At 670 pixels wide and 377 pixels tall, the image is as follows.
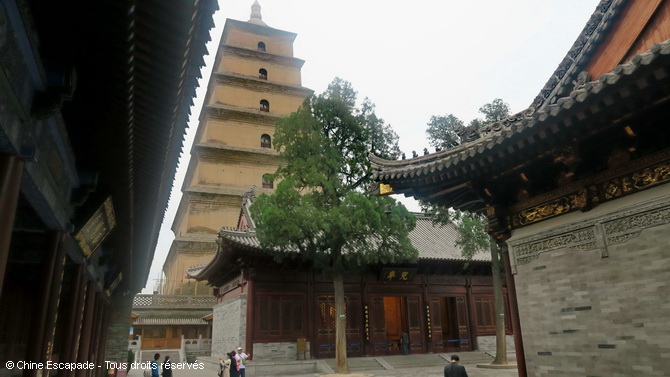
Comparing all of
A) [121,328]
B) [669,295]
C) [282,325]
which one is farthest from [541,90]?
[121,328]

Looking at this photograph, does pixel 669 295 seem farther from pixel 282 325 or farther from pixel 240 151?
pixel 240 151

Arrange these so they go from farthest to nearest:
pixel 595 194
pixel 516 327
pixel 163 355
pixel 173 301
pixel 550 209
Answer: pixel 173 301 < pixel 163 355 < pixel 516 327 < pixel 550 209 < pixel 595 194

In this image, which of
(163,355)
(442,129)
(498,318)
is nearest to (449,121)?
(442,129)

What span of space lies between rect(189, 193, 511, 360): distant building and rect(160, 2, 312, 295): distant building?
8.02 meters

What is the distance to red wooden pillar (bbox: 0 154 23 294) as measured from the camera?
3.38 meters

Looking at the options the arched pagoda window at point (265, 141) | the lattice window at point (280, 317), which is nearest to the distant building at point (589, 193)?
the lattice window at point (280, 317)

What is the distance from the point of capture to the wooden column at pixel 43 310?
5.31 meters

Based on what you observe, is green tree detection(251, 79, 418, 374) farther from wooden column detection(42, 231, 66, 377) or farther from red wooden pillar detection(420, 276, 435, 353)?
wooden column detection(42, 231, 66, 377)

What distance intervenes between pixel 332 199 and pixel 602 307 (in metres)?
10.6

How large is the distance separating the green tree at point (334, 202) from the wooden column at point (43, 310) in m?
8.84

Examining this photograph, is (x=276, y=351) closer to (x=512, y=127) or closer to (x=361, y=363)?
(x=361, y=363)

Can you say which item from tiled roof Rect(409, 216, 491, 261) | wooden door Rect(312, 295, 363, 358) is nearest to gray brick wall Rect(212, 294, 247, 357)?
wooden door Rect(312, 295, 363, 358)

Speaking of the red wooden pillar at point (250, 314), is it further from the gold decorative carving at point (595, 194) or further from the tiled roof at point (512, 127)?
the gold decorative carving at point (595, 194)

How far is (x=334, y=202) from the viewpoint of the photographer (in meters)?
15.6
